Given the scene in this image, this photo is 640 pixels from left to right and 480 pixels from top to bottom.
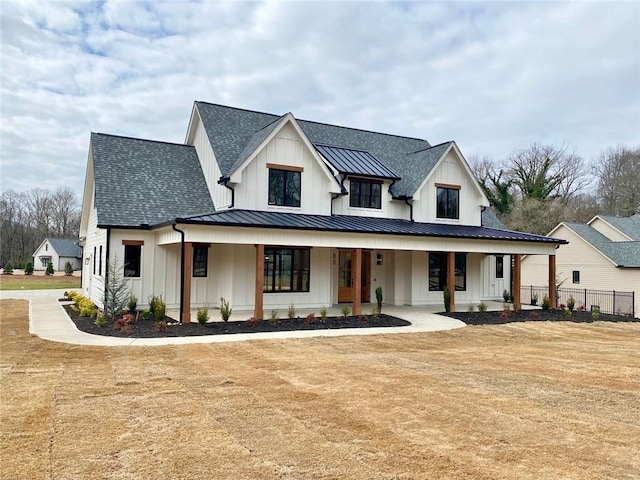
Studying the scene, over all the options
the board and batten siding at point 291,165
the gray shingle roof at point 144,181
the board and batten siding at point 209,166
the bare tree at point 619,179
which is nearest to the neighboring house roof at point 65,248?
the gray shingle roof at point 144,181

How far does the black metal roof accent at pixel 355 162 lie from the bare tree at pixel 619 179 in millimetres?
35544

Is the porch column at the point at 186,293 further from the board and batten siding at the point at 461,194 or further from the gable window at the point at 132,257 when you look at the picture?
the board and batten siding at the point at 461,194

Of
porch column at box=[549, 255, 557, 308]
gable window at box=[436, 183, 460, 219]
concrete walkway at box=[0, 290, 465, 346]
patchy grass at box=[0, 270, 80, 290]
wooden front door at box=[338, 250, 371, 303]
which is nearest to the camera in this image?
concrete walkway at box=[0, 290, 465, 346]

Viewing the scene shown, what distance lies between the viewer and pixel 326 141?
2169 centimetres

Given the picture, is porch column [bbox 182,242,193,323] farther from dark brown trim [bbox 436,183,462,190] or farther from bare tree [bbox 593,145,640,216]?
bare tree [bbox 593,145,640,216]

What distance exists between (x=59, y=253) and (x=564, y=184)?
198 ft

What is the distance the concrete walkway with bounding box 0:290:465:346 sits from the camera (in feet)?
37.1

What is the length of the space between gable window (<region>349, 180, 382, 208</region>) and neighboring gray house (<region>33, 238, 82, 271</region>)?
52.2 metres

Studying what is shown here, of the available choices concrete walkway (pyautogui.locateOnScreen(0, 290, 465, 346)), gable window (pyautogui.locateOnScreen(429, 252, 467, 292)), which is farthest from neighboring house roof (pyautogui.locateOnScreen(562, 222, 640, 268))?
concrete walkway (pyautogui.locateOnScreen(0, 290, 465, 346))

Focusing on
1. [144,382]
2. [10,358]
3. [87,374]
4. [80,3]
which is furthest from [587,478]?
[80,3]

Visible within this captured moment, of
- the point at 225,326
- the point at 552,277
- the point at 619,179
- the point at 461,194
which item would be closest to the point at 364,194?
the point at 461,194

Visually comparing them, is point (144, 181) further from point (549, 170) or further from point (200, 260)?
point (549, 170)

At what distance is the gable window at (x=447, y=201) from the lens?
2077 cm

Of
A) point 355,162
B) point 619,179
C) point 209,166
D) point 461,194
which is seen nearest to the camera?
point 209,166
